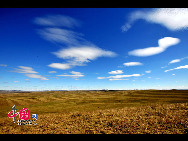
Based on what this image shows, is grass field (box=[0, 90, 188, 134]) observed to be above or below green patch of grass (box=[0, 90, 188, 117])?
above

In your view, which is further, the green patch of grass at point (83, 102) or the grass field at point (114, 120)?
the green patch of grass at point (83, 102)

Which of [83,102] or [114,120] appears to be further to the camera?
[83,102]

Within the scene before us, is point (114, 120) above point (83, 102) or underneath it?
above

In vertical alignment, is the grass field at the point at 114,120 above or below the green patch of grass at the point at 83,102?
above

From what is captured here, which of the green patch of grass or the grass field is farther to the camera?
the green patch of grass
